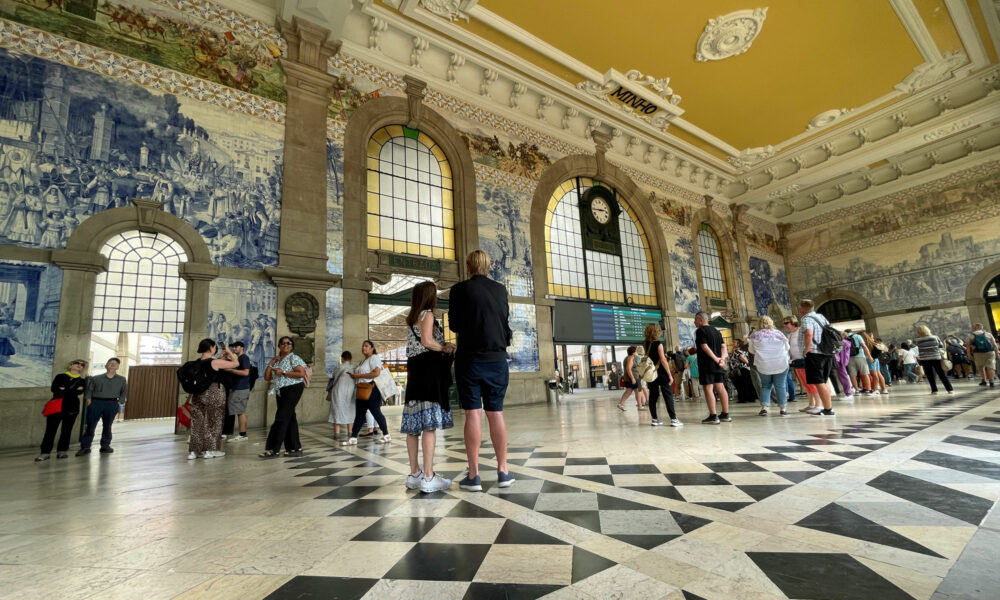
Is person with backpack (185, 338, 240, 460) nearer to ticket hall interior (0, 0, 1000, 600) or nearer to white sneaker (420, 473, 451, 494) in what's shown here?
ticket hall interior (0, 0, 1000, 600)

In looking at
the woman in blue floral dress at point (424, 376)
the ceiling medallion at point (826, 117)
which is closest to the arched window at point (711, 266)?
the ceiling medallion at point (826, 117)

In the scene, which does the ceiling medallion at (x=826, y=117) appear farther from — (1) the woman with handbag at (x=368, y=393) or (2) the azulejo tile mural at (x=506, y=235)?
(1) the woman with handbag at (x=368, y=393)

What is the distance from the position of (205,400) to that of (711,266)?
19930 millimetres

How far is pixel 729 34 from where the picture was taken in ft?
40.3

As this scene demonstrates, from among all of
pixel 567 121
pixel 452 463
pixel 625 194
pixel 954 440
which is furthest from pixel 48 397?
pixel 625 194

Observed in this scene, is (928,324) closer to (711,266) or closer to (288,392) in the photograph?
(711,266)

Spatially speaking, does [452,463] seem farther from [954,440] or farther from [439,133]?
[439,133]

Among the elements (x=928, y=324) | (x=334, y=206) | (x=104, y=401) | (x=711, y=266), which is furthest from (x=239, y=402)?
(x=928, y=324)

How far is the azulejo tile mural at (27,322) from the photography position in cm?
666

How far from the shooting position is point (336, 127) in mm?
10383

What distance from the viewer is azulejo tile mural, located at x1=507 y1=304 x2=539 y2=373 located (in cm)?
1217

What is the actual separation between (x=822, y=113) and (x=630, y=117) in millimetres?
7594

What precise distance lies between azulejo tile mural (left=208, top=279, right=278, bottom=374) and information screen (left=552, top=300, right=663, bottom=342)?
7.96 meters

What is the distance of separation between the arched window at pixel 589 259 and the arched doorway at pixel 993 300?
46.4 ft
